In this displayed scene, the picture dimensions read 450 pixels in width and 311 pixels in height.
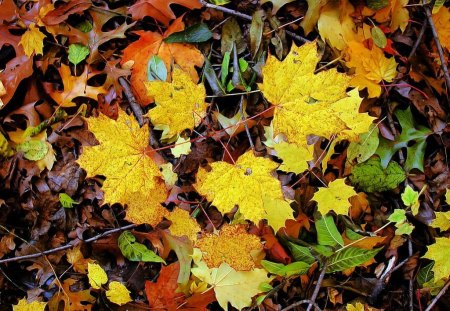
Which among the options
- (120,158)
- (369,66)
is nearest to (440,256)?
(369,66)

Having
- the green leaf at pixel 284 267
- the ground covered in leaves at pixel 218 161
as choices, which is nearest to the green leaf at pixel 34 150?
the ground covered in leaves at pixel 218 161

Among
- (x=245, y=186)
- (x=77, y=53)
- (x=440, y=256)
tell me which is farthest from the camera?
(x=77, y=53)

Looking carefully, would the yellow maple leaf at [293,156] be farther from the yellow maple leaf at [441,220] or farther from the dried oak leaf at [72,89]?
the dried oak leaf at [72,89]

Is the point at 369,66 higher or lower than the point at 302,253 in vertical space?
higher

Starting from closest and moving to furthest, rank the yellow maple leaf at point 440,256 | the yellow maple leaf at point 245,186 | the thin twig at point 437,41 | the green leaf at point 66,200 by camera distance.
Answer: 1. the yellow maple leaf at point 245,186
2. the yellow maple leaf at point 440,256
3. the thin twig at point 437,41
4. the green leaf at point 66,200

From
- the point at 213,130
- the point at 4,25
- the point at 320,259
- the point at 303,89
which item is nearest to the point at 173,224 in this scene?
the point at 213,130

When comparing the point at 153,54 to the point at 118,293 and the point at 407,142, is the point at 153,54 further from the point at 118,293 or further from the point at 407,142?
the point at 407,142

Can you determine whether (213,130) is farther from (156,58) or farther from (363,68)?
(363,68)
